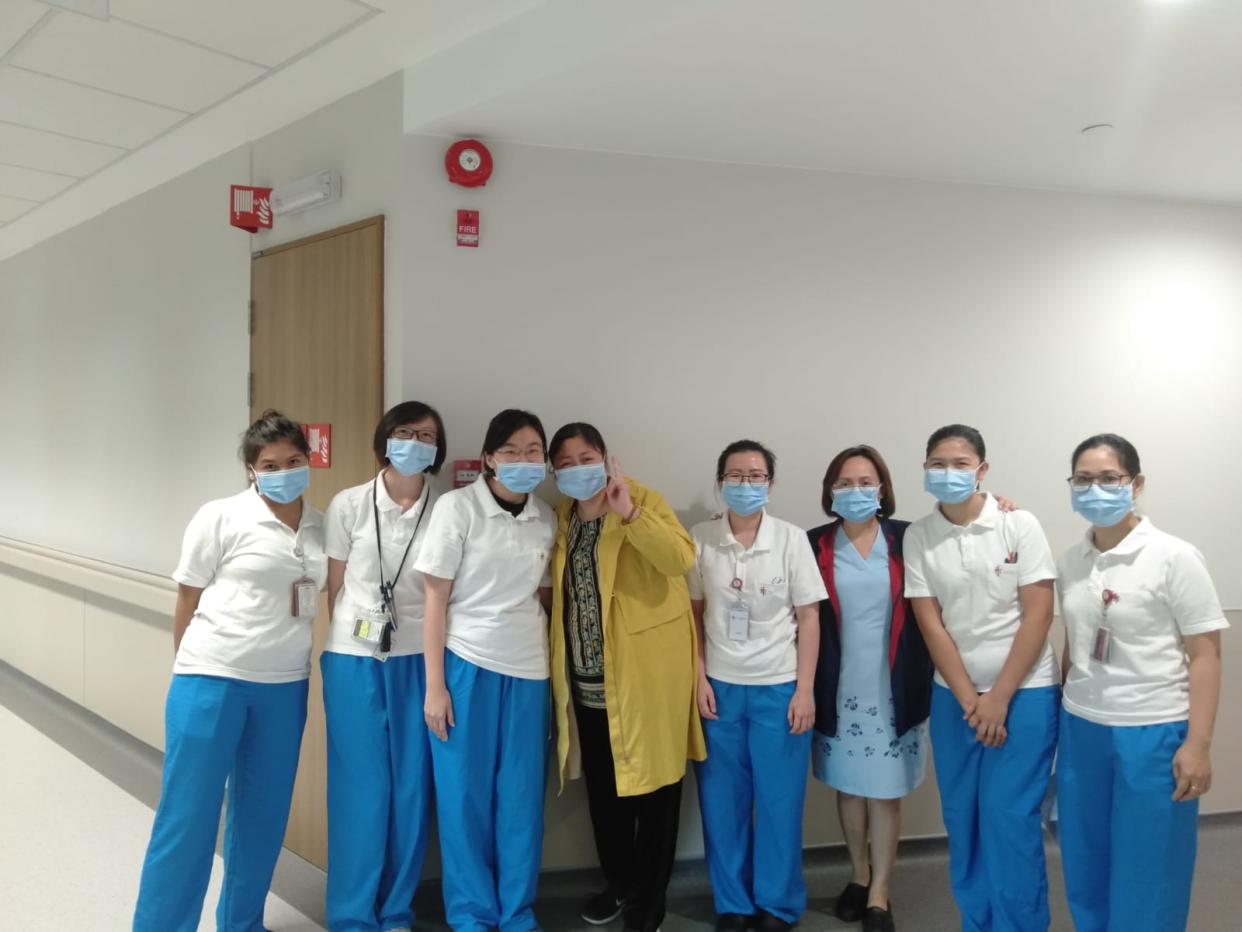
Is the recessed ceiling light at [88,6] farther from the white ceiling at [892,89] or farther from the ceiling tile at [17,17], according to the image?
the white ceiling at [892,89]

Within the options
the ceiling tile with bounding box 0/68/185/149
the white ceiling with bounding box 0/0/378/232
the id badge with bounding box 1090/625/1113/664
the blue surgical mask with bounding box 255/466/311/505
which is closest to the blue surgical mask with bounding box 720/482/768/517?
the id badge with bounding box 1090/625/1113/664

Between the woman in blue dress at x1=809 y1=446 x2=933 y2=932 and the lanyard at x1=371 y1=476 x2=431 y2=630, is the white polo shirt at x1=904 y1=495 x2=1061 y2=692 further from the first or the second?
the lanyard at x1=371 y1=476 x2=431 y2=630

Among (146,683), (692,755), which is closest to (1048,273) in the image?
(692,755)

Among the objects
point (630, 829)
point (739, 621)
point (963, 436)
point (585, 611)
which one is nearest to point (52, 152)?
point (585, 611)

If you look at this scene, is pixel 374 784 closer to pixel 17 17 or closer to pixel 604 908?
pixel 604 908

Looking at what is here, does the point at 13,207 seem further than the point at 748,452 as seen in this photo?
Yes

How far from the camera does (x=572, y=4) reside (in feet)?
8.18

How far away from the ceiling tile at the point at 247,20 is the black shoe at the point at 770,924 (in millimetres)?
3192

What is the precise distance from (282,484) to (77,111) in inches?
88.1

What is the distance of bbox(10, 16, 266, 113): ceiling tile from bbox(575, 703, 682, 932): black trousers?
2.67 metres

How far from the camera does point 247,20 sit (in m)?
2.79

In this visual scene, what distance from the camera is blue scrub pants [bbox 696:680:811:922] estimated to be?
2.75 m

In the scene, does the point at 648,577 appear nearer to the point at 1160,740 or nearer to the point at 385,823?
the point at 385,823

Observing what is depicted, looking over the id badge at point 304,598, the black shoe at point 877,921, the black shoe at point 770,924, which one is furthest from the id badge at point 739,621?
the id badge at point 304,598
